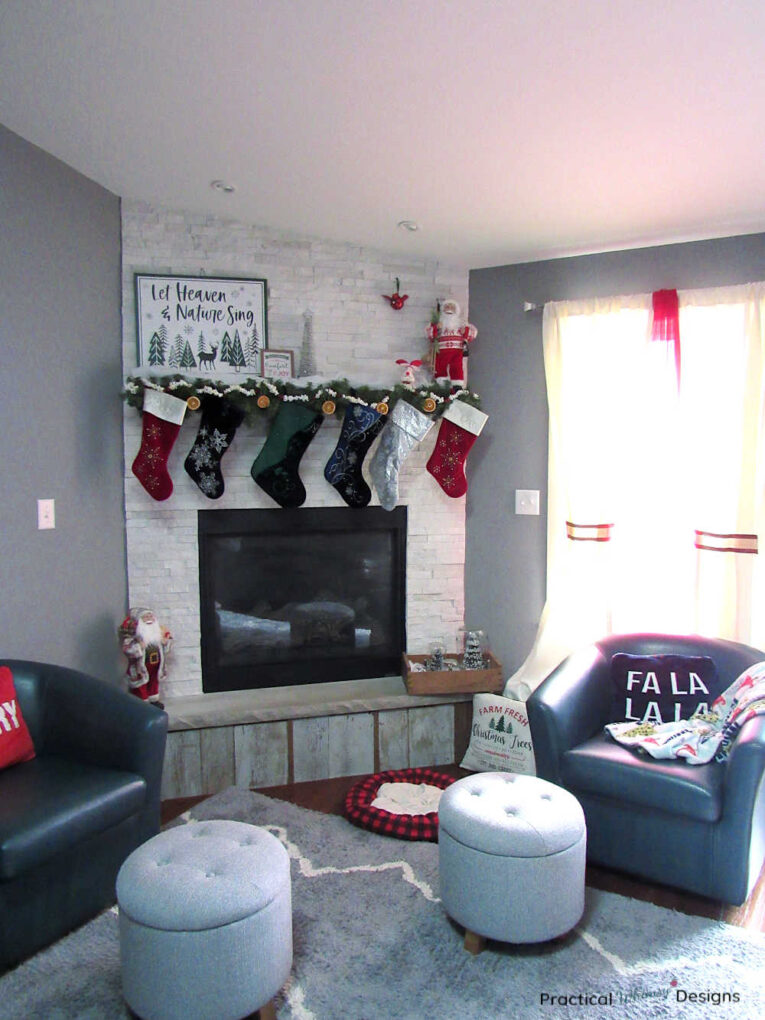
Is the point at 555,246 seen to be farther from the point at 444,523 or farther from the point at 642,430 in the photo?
the point at 444,523

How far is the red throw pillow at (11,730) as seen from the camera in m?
2.14

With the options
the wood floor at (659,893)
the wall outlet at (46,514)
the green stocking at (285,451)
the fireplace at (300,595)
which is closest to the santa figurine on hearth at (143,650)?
the fireplace at (300,595)

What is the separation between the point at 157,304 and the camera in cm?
305

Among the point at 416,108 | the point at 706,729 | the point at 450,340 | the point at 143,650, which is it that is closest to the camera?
the point at 416,108

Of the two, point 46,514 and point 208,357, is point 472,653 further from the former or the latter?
point 46,514

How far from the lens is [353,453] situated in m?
3.15

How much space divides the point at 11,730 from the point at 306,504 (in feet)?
5.05

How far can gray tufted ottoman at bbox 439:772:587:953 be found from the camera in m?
1.86

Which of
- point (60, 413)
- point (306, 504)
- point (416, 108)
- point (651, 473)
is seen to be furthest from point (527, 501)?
point (60, 413)

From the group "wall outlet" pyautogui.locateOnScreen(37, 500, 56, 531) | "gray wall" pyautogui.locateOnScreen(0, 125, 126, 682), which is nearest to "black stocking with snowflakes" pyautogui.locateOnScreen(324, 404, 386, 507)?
"gray wall" pyautogui.locateOnScreen(0, 125, 126, 682)

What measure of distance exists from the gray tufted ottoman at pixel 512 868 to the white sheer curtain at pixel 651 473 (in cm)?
122

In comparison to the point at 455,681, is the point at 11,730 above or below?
above

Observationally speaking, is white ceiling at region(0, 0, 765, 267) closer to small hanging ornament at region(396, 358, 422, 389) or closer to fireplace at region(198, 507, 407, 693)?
small hanging ornament at region(396, 358, 422, 389)

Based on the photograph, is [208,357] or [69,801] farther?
[208,357]
